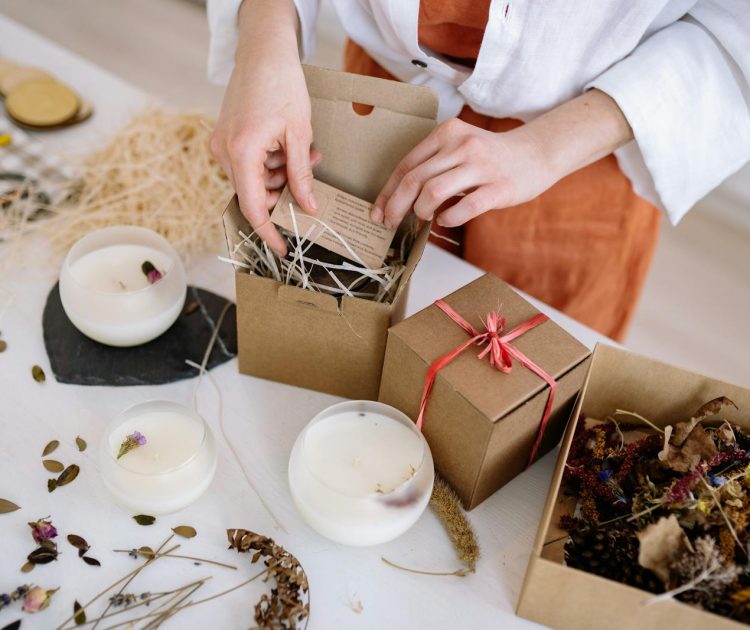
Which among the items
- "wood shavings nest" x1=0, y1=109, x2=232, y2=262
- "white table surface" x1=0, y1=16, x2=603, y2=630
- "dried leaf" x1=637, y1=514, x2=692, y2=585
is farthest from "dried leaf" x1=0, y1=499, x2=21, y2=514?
"dried leaf" x1=637, y1=514, x2=692, y2=585

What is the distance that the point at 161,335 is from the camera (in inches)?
43.2

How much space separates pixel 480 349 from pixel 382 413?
145mm

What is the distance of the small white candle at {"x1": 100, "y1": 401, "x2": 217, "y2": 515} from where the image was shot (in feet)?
2.77

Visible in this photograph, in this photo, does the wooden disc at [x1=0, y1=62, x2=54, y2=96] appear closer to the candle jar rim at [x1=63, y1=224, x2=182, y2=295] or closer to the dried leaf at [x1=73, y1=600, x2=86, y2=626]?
the candle jar rim at [x1=63, y1=224, x2=182, y2=295]

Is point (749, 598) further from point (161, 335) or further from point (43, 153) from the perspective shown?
point (43, 153)

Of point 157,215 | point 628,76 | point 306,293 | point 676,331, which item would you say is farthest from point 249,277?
point 676,331

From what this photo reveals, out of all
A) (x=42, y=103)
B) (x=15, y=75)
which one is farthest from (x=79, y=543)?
(x=15, y=75)

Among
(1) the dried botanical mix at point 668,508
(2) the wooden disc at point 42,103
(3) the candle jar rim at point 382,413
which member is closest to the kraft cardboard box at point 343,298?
(3) the candle jar rim at point 382,413

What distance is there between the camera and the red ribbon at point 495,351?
2.85 feet

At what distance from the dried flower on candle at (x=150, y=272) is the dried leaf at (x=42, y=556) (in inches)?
15.5

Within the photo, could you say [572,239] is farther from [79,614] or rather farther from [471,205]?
[79,614]

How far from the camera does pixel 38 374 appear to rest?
102 centimetres

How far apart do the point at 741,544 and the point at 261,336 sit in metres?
0.64

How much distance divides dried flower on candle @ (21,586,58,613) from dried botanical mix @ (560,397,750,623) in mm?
585
